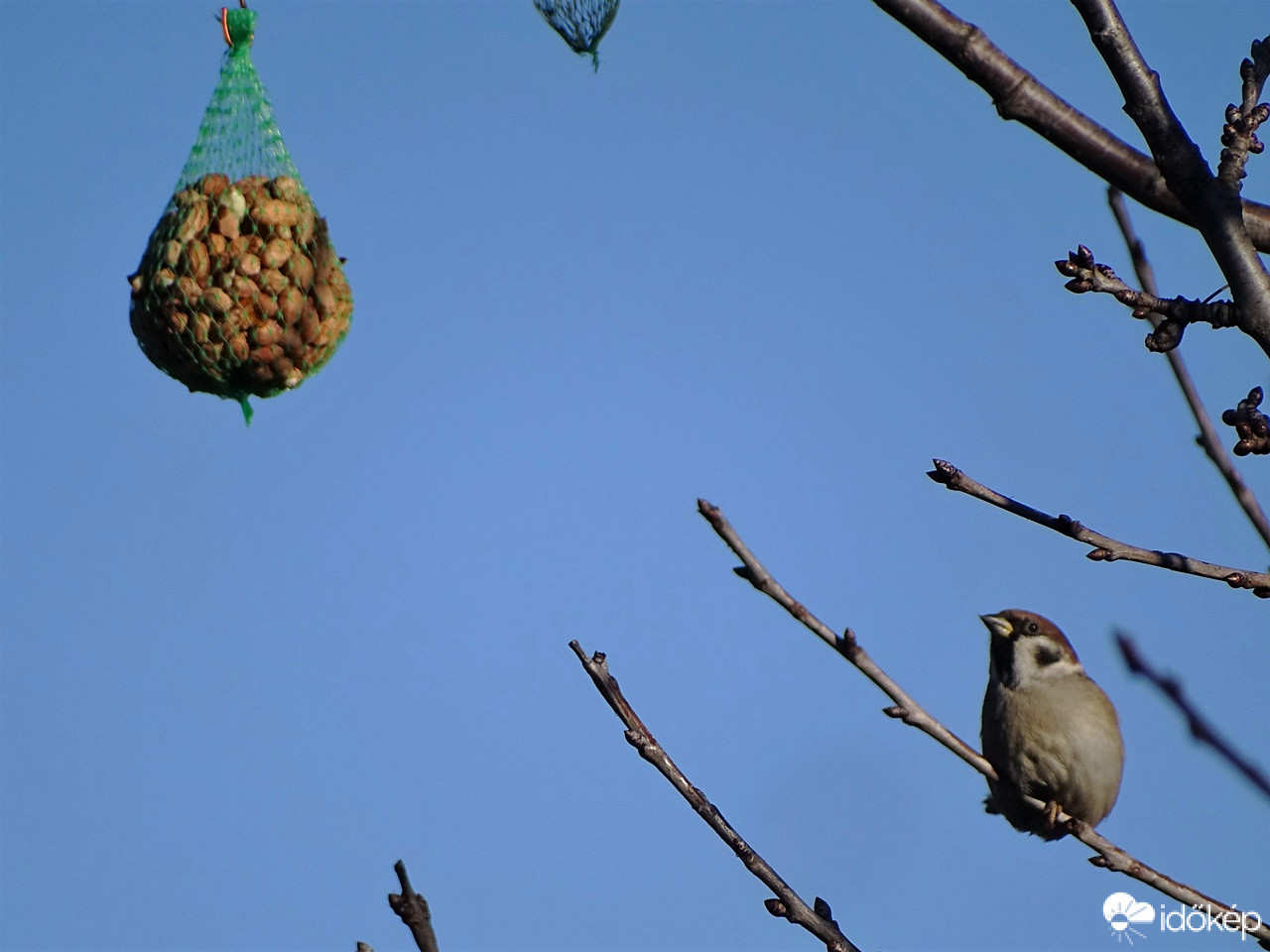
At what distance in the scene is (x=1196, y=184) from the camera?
6.64 ft

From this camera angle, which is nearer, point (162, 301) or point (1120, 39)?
point (1120, 39)

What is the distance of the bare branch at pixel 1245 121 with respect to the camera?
2.05m

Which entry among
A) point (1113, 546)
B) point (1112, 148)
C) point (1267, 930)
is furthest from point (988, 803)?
point (1112, 148)

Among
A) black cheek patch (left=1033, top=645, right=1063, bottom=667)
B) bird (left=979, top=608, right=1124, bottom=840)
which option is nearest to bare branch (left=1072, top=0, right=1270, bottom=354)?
bird (left=979, top=608, right=1124, bottom=840)

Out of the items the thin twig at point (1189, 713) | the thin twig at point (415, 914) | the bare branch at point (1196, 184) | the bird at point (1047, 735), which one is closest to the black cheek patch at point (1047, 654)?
the bird at point (1047, 735)

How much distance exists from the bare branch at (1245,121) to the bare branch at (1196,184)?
0.03m

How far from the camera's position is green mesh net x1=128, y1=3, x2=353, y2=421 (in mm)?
3893

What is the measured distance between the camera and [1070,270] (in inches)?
88.6

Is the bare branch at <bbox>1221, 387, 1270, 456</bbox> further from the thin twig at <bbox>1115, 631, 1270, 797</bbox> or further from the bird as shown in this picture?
the bird

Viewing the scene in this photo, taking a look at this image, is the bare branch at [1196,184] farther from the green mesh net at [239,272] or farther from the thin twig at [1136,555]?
the green mesh net at [239,272]

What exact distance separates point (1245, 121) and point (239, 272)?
275 cm

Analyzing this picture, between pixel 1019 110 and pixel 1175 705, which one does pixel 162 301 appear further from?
pixel 1175 705

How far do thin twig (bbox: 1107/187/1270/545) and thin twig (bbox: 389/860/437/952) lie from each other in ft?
5.42

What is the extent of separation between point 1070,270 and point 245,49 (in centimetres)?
282
